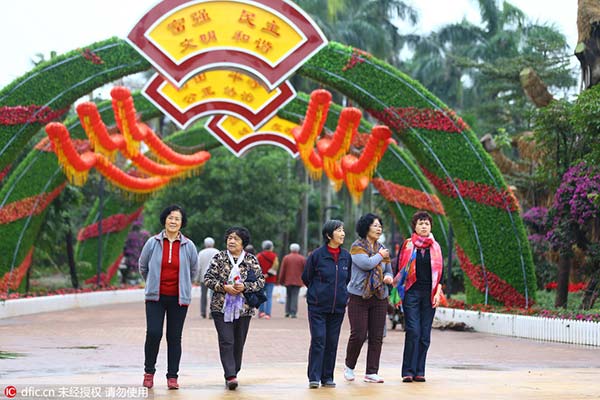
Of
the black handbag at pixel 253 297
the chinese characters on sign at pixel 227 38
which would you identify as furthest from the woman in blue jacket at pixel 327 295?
the chinese characters on sign at pixel 227 38

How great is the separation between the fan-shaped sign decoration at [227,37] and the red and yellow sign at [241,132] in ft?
27.4

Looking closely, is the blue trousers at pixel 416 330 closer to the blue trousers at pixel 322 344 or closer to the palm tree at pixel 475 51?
the blue trousers at pixel 322 344

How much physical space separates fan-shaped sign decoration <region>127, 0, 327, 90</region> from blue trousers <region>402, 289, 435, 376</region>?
11.2 metres

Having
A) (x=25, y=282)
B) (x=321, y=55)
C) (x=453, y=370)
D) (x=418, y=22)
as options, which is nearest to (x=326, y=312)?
(x=453, y=370)

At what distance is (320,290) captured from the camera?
33.0ft

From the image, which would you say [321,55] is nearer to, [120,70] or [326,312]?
[120,70]

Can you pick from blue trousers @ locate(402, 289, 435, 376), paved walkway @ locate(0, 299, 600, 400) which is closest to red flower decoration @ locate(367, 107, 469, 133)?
paved walkway @ locate(0, 299, 600, 400)

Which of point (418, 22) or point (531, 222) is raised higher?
point (418, 22)

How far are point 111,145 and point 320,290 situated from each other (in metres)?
14.8

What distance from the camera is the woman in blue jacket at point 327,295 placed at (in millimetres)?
10031

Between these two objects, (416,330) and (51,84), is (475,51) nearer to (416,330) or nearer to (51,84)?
(51,84)

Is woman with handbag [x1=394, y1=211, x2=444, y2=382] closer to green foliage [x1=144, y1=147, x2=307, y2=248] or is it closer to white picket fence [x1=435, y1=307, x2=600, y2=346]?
white picket fence [x1=435, y1=307, x2=600, y2=346]

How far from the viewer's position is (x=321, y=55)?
21.5m

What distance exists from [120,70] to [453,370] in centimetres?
1212
